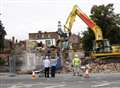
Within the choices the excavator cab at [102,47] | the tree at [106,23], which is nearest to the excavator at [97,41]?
the excavator cab at [102,47]

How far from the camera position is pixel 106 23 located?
3433 inches

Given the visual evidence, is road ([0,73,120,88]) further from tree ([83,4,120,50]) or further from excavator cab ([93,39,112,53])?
tree ([83,4,120,50])

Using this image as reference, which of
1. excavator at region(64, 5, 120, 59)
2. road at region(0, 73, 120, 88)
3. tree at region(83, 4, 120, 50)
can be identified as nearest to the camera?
road at region(0, 73, 120, 88)

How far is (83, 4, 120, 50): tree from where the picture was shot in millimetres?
86856

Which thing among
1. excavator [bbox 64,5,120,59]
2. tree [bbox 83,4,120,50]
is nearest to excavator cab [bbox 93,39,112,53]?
excavator [bbox 64,5,120,59]

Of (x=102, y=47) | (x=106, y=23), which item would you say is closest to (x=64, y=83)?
(x=102, y=47)

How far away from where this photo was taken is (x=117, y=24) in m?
89.1

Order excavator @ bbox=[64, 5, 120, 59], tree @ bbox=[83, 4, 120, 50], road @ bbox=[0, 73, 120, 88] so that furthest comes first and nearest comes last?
1. tree @ bbox=[83, 4, 120, 50]
2. excavator @ bbox=[64, 5, 120, 59]
3. road @ bbox=[0, 73, 120, 88]

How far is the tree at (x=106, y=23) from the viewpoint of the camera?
86.9 metres

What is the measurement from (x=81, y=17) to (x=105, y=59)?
18.0ft

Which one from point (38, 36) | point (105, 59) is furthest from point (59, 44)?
point (38, 36)

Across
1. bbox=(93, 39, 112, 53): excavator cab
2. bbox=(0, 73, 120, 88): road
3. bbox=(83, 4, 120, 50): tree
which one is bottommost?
bbox=(0, 73, 120, 88): road

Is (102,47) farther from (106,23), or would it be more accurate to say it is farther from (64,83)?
(64,83)

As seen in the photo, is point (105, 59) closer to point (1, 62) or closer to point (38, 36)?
point (1, 62)
